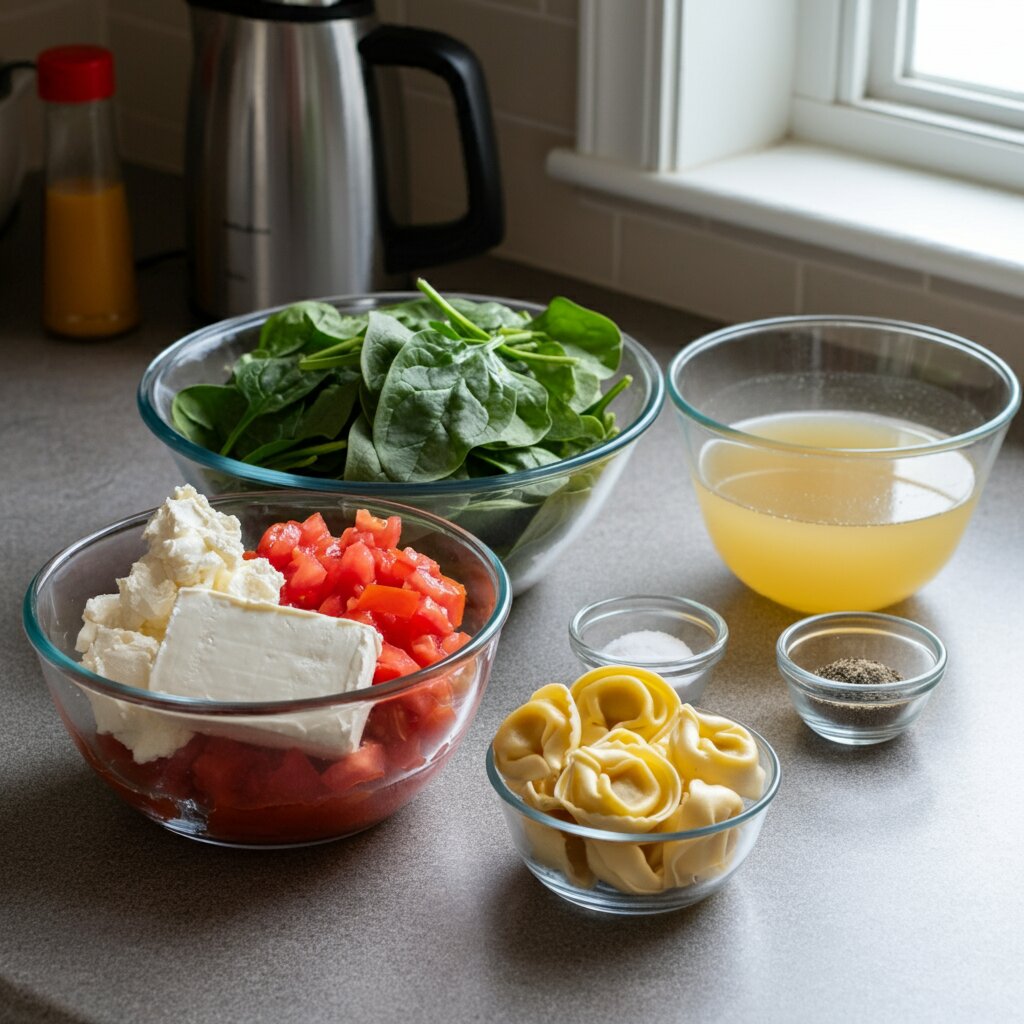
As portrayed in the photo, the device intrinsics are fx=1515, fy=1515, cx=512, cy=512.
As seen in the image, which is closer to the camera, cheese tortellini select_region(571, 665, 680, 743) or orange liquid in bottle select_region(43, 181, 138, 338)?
cheese tortellini select_region(571, 665, 680, 743)

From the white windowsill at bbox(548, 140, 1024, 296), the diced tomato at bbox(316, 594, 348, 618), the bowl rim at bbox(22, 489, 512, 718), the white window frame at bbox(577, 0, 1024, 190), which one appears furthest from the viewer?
the white window frame at bbox(577, 0, 1024, 190)

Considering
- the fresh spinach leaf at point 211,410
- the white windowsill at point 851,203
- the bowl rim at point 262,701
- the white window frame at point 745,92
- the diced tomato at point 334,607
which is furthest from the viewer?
the white window frame at point 745,92

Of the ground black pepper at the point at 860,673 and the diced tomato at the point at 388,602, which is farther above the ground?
the diced tomato at the point at 388,602

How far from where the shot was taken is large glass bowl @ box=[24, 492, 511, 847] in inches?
28.8

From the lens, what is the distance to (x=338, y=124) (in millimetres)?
1386

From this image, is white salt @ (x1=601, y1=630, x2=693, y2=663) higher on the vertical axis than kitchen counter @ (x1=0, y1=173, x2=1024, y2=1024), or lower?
higher

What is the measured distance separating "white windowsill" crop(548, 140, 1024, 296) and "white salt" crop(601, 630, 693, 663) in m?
0.53

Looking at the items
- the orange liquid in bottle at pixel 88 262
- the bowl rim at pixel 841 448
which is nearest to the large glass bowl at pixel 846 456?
the bowl rim at pixel 841 448

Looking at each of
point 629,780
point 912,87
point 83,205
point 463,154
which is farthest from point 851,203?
point 629,780

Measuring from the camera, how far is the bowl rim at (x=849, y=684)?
2.90ft

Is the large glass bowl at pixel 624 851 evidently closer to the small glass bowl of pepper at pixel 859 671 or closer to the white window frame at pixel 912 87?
the small glass bowl of pepper at pixel 859 671

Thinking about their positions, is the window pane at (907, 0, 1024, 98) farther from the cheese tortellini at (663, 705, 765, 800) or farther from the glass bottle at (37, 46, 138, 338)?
the cheese tortellini at (663, 705, 765, 800)

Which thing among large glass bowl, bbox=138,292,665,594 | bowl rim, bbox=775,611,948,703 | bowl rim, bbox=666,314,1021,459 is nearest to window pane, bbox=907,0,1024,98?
bowl rim, bbox=666,314,1021,459

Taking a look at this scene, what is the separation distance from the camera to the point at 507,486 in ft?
3.06
